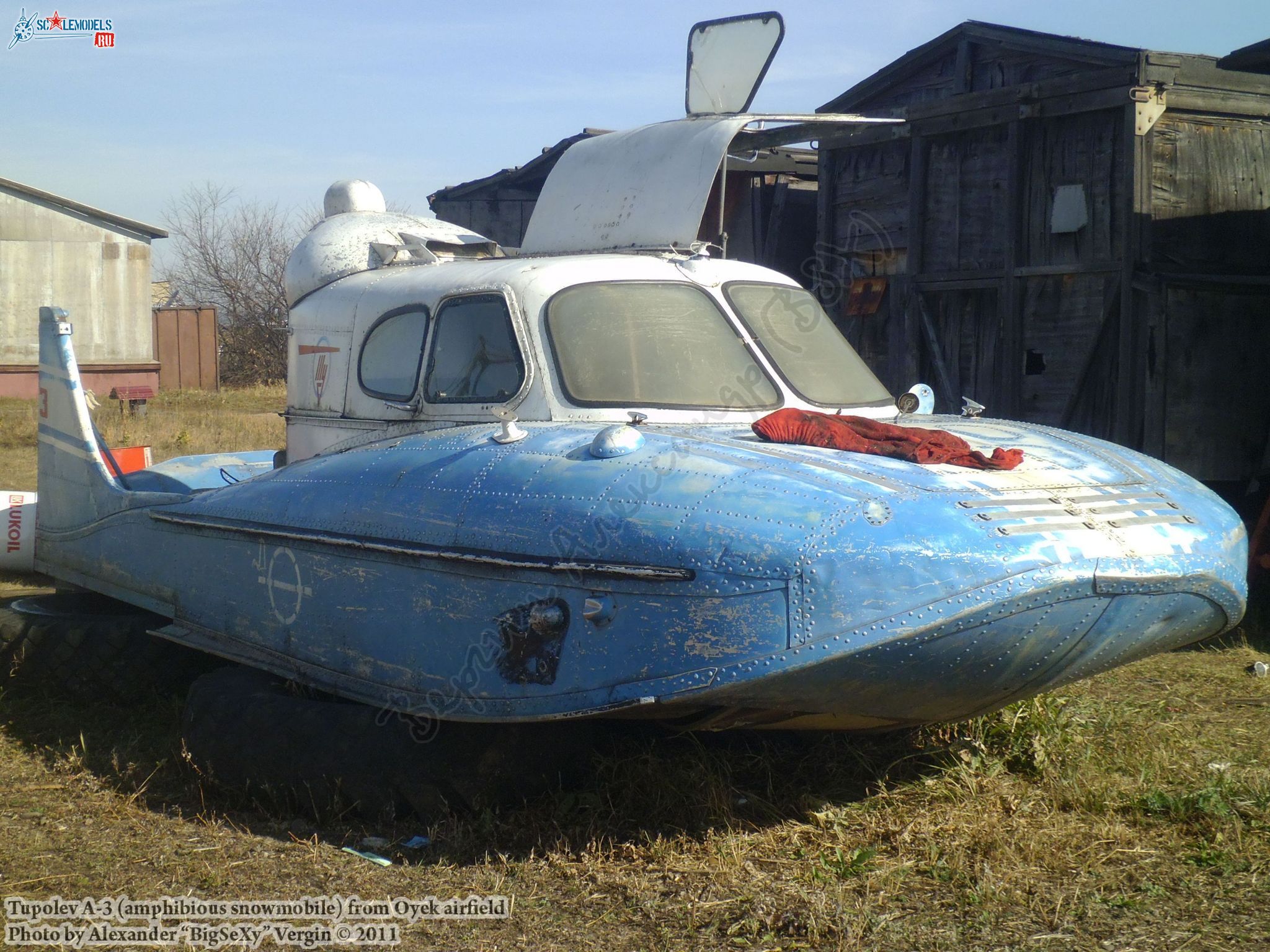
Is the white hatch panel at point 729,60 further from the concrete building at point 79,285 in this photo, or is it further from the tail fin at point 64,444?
the concrete building at point 79,285

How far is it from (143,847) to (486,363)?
2.12 metres

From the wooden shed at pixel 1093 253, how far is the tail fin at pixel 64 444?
20.1 feet

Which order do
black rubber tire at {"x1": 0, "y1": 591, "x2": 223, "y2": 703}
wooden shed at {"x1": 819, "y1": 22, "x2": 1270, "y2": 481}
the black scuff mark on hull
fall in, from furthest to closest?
1. wooden shed at {"x1": 819, "y1": 22, "x2": 1270, "y2": 481}
2. black rubber tire at {"x1": 0, "y1": 591, "x2": 223, "y2": 703}
3. the black scuff mark on hull

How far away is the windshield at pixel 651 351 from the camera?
4.59 metres

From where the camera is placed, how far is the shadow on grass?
13.0ft

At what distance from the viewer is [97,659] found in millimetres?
5598

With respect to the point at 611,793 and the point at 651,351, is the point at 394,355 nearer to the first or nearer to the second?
the point at 651,351

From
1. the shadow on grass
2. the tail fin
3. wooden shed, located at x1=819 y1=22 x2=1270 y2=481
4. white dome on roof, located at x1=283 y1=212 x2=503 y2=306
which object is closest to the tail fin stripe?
the tail fin

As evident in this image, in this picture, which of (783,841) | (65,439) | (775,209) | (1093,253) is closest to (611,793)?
(783,841)

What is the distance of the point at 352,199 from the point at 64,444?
2131 mm

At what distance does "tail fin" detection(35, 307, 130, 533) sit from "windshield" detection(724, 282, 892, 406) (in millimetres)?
3147

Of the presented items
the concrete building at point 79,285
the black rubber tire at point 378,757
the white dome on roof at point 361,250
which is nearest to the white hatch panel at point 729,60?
the white dome on roof at point 361,250

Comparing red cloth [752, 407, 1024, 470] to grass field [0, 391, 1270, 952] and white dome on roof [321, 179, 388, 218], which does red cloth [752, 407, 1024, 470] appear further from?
white dome on roof [321, 179, 388, 218]

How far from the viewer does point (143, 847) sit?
395 centimetres
